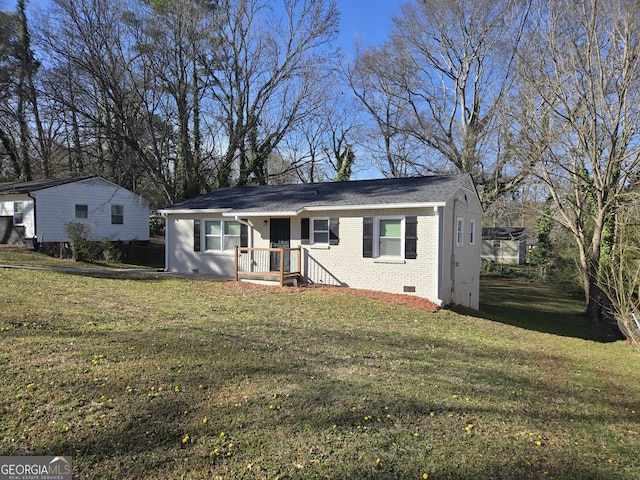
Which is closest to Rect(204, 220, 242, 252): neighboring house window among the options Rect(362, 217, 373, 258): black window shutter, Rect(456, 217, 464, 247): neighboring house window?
Rect(362, 217, 373, 258): black window shutter

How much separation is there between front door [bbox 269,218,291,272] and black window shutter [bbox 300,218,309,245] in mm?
485

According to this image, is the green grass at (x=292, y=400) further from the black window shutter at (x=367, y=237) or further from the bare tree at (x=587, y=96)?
the bare tree at (x=587, y=96)

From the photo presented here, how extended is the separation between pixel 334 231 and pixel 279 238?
2118 mm

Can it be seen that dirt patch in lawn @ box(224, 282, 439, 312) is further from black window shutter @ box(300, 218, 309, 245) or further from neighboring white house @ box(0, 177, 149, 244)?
neighboring white house @ box(0, 177, 149, 244)

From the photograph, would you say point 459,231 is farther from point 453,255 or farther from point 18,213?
point 18,213

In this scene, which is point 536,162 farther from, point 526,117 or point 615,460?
point 615,460

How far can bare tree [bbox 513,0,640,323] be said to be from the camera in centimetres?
1368

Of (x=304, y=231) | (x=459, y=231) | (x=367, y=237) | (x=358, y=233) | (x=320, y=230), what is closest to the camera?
(x=367, y=237)

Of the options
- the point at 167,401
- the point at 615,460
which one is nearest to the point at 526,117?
the point at 615,460

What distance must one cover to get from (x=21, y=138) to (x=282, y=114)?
1776cm

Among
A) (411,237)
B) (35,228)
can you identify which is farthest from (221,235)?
(35,228)

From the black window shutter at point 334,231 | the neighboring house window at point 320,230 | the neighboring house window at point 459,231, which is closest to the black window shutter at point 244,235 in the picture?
the neighboring house window at point 320,230

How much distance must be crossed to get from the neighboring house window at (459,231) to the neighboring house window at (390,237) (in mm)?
2380

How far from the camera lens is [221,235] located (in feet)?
51.0
